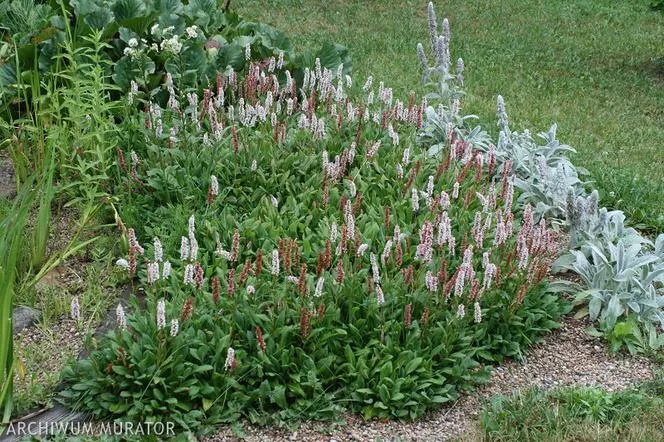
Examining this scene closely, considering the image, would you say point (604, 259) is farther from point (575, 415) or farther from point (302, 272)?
point (302, 272)

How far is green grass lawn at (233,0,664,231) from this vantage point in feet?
25.5

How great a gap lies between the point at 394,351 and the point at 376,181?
1.63 metres

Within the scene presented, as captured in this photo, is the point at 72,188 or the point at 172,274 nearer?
the point at 172,274

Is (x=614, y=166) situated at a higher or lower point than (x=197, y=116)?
lower

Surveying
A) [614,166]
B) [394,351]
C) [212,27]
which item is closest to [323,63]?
[212,27]

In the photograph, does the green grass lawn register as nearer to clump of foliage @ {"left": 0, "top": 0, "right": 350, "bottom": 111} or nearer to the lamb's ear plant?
clump of foliage @ {"left": 0, "top": 0, "right": 350, "bottom": 111}

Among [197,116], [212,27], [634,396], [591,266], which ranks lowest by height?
[634,396]

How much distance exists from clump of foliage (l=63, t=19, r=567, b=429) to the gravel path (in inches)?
2.8

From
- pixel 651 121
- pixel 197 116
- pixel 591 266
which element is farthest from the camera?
pixel 651 121

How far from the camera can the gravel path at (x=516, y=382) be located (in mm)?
3936

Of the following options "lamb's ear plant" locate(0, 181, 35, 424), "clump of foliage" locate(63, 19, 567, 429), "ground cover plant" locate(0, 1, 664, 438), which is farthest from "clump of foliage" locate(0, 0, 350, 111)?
"lamb's ear plant" locate(0, 181, 35, 424)

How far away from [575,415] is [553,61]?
7.98 meters

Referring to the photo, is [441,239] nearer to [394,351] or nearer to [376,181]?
[394,351]

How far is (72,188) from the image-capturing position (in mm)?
5422
